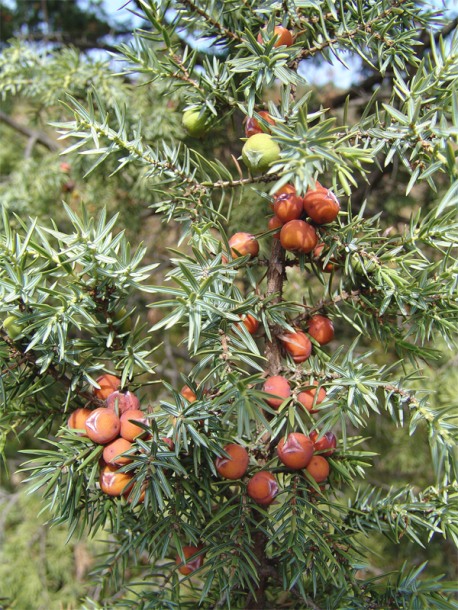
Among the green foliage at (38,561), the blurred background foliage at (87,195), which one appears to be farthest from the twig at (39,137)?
the green foliage at (38,561)

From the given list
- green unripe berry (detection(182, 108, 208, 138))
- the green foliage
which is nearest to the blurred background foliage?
the green foliage

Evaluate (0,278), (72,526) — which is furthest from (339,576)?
(0,278)

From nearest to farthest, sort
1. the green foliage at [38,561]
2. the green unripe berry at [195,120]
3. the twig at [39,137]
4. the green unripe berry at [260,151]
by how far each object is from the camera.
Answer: the green unripe berry at [260,151], the green unripe berry at [195,120], the green foliage at [38,561], the twig at [39,137]

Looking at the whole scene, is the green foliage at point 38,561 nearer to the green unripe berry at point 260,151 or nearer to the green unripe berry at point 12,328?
the green unripe berry at point 12,328

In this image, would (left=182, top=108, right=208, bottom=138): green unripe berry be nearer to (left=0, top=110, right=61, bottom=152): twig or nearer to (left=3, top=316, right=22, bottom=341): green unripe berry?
(left=3, top=316, right=22, bottom=341): green unripe berry

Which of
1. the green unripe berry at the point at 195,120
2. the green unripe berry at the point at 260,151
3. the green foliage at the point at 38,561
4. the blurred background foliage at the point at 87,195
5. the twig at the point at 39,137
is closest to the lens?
the green unripe berry at the point at 260,151
